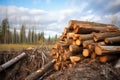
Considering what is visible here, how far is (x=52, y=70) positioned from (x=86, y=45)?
3244 mm

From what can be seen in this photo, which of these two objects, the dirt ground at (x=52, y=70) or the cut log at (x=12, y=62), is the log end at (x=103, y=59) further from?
the cut log at (x=12, y=62)

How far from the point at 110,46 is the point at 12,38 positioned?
62591 millimetres

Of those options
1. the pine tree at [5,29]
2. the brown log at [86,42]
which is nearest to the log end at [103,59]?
the brown log at [86,42]

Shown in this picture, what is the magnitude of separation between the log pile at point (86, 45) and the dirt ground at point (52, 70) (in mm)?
344

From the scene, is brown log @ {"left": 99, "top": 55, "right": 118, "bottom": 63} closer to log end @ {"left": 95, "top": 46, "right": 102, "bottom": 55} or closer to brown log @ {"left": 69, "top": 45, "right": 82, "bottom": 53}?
log end @ {"left": 95, "top": 46, "right": 102, "bottom": 55}

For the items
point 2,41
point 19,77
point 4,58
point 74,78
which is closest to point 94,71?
point 74,78

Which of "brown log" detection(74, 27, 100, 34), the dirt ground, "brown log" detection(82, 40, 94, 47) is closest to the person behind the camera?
the dirt ground

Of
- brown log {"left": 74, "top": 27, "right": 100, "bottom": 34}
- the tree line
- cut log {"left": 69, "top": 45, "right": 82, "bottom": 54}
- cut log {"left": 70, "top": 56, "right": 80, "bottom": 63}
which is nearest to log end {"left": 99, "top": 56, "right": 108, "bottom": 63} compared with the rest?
cut log {"left": 70, "top": 56, "right": 80, "bottom": 63}

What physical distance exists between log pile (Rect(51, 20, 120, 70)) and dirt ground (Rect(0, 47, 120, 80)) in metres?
0.34

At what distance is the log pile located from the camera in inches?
226


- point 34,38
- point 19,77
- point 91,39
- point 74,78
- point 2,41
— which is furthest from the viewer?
point 34,38

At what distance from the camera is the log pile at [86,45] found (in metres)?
5.73

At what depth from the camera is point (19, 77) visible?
30.1ft

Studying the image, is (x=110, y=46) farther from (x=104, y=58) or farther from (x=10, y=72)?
(x=10, y=72)
